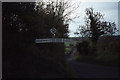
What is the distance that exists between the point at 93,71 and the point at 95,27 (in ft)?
5.43

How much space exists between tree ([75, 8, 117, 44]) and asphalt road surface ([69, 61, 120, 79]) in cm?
96

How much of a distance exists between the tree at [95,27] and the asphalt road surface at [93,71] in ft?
3.14

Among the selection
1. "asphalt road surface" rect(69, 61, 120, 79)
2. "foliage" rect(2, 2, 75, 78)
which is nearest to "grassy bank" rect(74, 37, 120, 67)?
"asphalt road surface" rect(69, 61, 120, 79)

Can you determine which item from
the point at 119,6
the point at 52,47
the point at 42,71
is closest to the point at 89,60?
the point at 52,47

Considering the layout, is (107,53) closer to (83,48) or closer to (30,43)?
(83,48)

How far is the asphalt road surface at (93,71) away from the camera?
553 cm

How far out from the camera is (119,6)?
5789 mm

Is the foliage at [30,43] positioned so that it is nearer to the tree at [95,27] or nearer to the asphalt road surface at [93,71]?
the asphalt road surface at [93,71]

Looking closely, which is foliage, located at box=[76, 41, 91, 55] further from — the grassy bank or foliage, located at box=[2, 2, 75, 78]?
foliage, located at box=[2, 2, 75, 78]

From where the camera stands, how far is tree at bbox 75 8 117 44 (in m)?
5.59

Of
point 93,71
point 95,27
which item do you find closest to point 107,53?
point 93,71

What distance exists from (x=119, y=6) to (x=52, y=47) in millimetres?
3011

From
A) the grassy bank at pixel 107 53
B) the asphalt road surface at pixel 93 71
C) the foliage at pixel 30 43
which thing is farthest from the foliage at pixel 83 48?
the foliage at pixel 30 43

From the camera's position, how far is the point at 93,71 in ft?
18.6
